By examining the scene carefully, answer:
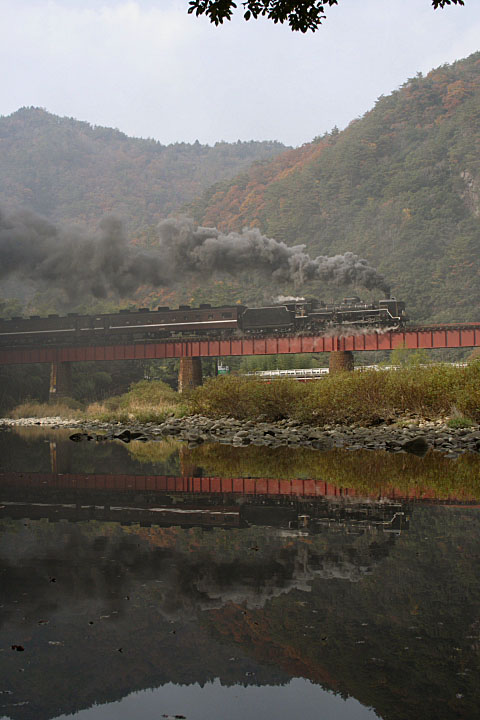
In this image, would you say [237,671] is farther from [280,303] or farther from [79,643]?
[280,303]

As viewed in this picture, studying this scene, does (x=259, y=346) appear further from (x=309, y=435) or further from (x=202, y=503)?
(x=202, y=503)

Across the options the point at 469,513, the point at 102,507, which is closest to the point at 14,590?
the point at 102,507

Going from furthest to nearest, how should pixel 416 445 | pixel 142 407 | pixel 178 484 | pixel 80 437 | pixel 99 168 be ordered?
pixel 99 168 → pixel 142 407 → pixel 80 437 → pixel 416 445 → pixel 178 484

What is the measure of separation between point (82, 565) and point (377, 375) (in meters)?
19.3

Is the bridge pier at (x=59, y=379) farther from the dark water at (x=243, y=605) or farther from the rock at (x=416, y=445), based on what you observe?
the dark water at (x=243, y=605)

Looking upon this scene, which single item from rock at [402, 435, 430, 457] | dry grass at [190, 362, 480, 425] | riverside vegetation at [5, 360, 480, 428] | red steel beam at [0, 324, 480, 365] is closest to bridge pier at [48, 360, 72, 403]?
red steel beam at [0, 324, 480, 365]

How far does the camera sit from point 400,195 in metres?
95.4

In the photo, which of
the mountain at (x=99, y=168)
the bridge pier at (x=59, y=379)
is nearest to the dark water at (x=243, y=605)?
the bridge pier at (x=59, y=379)

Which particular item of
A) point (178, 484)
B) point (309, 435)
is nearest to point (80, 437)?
point (309, 435)

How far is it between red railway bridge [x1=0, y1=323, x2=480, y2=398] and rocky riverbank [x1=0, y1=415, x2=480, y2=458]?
65.1 feet

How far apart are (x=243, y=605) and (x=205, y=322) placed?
1855 inches

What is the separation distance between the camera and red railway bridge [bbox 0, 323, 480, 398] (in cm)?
4594

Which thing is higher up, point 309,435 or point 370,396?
point 370,396

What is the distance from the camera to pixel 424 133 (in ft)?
340
